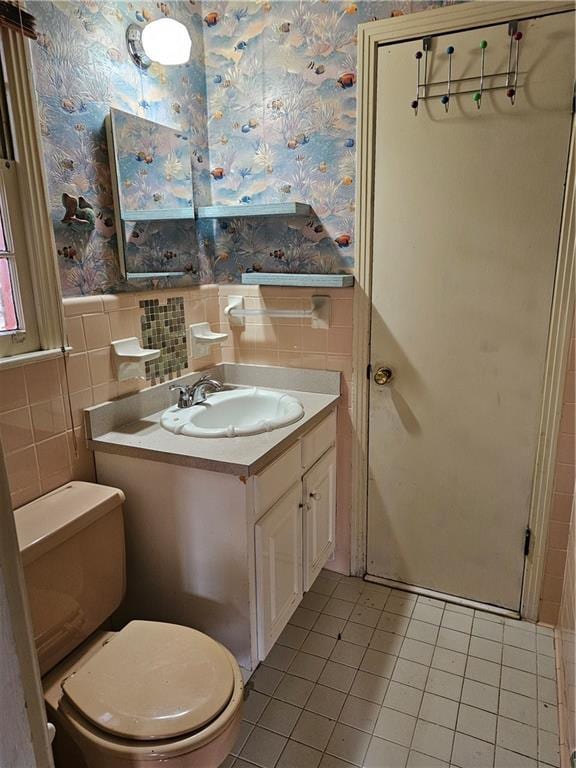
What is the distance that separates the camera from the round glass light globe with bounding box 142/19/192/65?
1690 millimetres

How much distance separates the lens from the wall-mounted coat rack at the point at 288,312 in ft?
6.77

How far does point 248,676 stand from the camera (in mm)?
1661

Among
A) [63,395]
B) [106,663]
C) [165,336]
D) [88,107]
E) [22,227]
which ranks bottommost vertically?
[106,663]

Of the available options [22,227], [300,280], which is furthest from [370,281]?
[22,227]

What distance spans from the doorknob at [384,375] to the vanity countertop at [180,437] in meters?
0.16

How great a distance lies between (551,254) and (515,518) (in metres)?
0.98

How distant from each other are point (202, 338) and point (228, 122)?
881 millimetres

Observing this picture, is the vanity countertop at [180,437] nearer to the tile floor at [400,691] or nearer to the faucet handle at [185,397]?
the faucet handle at [185,397]

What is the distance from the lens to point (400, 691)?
5.49 ft

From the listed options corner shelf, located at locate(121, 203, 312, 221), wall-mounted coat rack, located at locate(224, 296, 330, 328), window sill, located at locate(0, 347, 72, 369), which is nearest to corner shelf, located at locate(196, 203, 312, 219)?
corner shelf, located at locate(121, 203, 312, 221)

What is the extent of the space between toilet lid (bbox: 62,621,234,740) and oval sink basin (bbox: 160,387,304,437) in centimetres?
59


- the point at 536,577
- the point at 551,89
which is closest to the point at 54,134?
the point at 551,89

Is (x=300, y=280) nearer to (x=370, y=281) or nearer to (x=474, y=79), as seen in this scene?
(x=370, y=281)

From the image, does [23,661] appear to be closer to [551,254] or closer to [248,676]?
[248,676]
